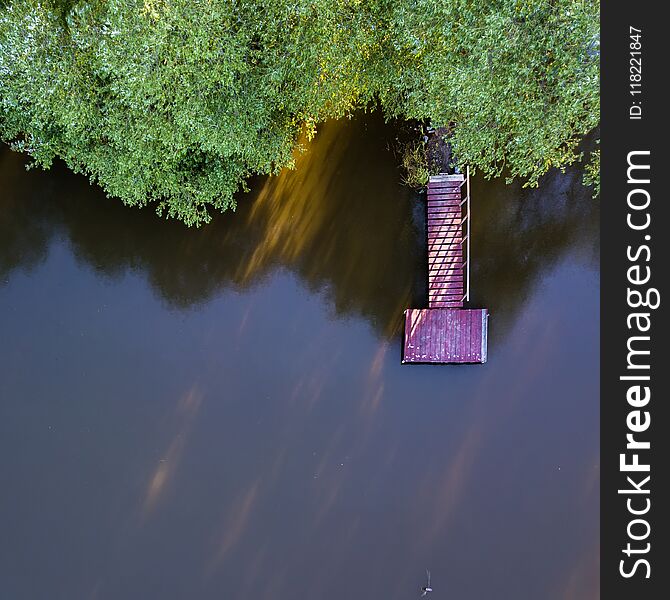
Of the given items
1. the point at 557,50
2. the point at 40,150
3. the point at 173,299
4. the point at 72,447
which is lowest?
the point at 72,447

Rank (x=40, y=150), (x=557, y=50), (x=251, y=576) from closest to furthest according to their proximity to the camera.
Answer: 1. (x=557, y=50)
2. (x=40, y=150)
3. (x=251, y=576)

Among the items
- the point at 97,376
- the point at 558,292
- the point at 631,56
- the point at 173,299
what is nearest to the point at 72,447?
the point at 97,376

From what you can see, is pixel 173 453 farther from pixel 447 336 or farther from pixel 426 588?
pixel 447 336

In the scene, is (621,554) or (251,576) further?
(251,576)

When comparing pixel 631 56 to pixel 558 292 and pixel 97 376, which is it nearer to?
pixel 558 292

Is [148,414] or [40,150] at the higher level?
[40,150]

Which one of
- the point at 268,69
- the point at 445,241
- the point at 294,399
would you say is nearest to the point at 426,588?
the point at 294,399

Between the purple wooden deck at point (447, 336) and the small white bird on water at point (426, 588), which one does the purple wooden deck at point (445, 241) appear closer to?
the purple wooden deck at point (447, 336)

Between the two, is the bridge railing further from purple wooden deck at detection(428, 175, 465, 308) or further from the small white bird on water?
the small white bird on water

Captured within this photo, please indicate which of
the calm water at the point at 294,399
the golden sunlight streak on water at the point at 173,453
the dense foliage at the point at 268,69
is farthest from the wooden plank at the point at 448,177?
the golden sunlight streak on water at the point at 173,453
